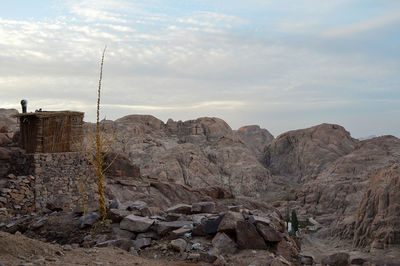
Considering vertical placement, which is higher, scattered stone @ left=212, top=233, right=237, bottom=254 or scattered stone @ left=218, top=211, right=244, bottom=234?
scattered stone @ left=218, top=211, right=244, bottom=234

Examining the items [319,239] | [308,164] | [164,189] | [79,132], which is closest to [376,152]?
[308,164]

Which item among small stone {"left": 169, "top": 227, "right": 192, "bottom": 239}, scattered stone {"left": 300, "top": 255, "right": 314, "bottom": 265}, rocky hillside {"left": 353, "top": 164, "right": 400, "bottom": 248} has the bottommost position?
rocky hillside {"left": 353, "top": 164, "right": 400, "bottom": 248}

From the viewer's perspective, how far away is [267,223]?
8477 mm

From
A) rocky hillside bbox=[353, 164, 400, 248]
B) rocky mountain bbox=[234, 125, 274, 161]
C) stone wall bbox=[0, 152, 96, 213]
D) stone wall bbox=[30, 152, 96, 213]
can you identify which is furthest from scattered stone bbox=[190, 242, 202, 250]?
rocky mountain bbox=[234, 125, 274, 161]

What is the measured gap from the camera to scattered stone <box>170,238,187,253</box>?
7695 mm

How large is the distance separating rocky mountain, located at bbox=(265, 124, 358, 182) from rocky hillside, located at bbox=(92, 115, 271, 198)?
11.7 metres

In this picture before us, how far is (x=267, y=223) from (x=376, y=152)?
55.9m

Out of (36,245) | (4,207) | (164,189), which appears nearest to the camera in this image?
(36,245)

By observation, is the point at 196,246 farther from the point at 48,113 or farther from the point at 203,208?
the point at 48,113

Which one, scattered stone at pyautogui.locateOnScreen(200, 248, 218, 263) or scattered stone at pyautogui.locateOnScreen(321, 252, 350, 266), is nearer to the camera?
scattered stone at pyautogui.locateOnScreen(200, 248, 218, 263)

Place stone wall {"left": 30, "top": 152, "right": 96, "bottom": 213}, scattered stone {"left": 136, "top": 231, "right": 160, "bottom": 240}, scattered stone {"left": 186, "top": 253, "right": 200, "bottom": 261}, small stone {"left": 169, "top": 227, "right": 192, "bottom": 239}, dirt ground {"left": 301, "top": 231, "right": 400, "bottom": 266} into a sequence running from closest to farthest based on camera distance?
scattered stone {"left": 186, "top": 253, "right": 200, "bottom": 261}, small stone {"left": 169, "top": 227, "right": 192, "bottom": 239}, scattered stone {"left": 136, "top": 231, "right": 160, "bottom": 240}, stone wall {"left": 30, "top": 152, "right": 96, "bottom": 213}, dirt ground {"left": 301, "top": 231, "right": 400, "bottom": 266}

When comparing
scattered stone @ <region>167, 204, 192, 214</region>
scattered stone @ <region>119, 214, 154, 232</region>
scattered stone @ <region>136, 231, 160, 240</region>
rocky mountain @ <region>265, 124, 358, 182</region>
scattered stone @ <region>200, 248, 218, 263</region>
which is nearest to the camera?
scattered stone @ <region>200, 248, 218, 263</region>

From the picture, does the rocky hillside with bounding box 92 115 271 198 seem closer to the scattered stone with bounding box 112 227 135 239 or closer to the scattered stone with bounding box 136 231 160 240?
the scattered stone with bounding box 112 227 135 239

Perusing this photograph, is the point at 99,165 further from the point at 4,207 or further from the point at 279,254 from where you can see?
the point at 4,207
